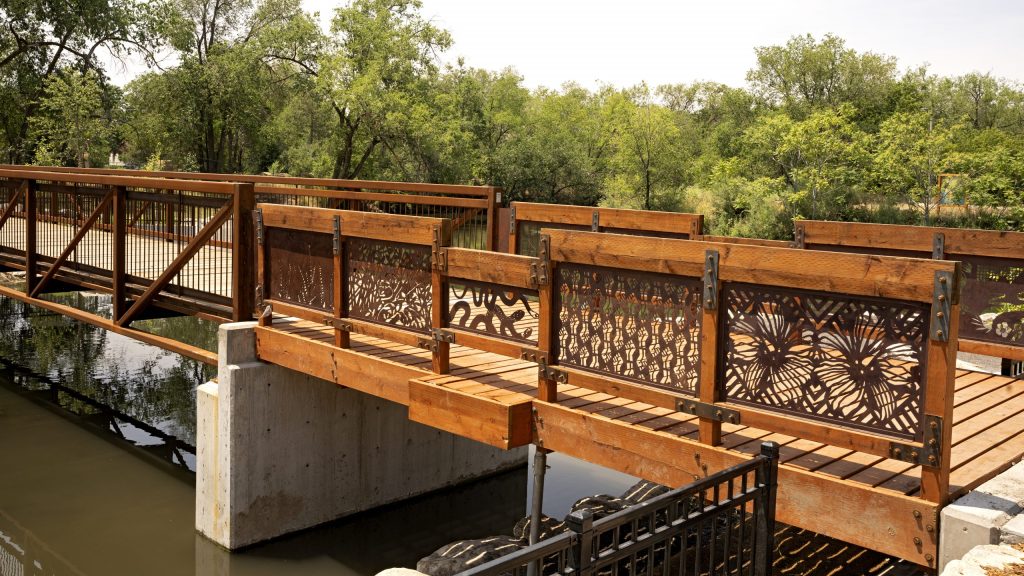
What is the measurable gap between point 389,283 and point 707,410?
2.97 meters

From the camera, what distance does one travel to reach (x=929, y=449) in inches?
172

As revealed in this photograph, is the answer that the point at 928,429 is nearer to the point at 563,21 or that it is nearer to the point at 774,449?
the point at 774,449

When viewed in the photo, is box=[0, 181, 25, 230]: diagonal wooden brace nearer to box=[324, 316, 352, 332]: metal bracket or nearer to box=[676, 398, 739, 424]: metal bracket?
box=[324, 316, 352, 332]: metal bracket

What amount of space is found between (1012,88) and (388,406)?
6941 centimetres

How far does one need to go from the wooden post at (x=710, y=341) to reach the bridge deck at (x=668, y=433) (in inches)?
11.9

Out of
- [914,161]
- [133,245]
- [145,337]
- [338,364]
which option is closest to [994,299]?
[338,364]

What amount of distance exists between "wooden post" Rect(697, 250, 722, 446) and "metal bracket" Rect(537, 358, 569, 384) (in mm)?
974

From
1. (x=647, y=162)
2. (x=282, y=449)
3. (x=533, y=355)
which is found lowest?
(x=282, y=449)

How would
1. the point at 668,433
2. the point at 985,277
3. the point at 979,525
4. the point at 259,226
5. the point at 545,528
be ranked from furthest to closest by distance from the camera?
the point at 545,528 → the point at 259,226 → the point at 985,277 → the point at 668,433 → the point at 979,525

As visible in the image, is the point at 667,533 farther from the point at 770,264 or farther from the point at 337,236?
the point at 337,236

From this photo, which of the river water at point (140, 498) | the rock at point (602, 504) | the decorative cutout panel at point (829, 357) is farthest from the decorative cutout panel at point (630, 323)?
the river water at point (140, 498)

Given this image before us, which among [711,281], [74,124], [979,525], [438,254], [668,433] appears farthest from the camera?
[74,124]

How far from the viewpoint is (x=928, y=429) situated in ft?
14.3

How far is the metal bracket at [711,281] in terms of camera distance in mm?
4996
